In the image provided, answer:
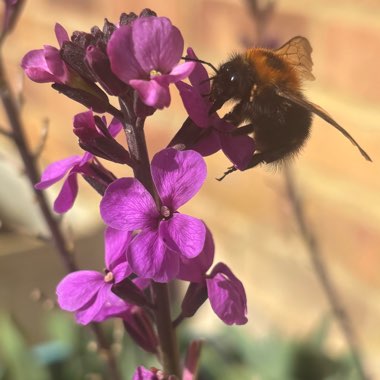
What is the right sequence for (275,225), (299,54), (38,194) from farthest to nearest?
(275,225)
(38,194)
(299,54)

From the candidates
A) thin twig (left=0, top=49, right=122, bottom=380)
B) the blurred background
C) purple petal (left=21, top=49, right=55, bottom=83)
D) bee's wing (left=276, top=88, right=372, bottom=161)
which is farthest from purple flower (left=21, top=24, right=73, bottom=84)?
the blurred background

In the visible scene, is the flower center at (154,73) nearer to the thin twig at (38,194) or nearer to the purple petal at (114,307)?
the purple petal at (114,307)

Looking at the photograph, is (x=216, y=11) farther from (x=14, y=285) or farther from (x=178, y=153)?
(x=178, y=153)

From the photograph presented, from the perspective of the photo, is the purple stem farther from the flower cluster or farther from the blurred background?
the blurred background

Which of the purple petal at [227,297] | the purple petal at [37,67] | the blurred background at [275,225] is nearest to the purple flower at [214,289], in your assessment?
the purple petal at [227,297]

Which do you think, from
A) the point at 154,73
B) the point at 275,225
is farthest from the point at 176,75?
the point at 275,225

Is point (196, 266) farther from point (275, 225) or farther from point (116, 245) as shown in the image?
point (275, 225)

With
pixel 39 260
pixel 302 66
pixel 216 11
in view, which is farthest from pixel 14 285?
pixel 302 66
